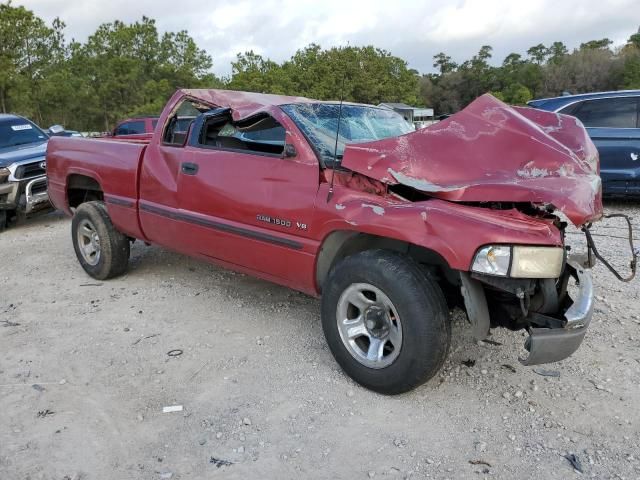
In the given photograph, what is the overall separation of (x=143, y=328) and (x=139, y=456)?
166 cm

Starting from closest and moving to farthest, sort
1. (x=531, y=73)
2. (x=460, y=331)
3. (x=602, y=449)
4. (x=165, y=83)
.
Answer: (x=602, y=449) < (x=460, y=331) < (x=165, y=83) < (x=531, y=73)

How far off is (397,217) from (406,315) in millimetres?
533

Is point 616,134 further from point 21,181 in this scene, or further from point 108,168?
point 21,181

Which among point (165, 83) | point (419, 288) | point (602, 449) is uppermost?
point (165, 83)

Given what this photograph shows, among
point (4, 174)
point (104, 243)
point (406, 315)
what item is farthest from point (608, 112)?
point (4, 174)

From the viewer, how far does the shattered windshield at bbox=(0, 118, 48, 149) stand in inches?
354

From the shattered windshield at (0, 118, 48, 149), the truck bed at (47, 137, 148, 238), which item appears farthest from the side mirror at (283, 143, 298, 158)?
the shattered windshield at (0, 118, 48, 149)

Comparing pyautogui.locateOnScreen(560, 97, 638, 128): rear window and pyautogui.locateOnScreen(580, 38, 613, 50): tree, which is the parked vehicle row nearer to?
pyautogui.locateOnScreen(560, 97, 638, 128): rear window

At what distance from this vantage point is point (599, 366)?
351 cm

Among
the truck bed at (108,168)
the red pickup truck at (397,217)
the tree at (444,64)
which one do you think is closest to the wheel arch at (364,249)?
the red pickup truck at (397,217)

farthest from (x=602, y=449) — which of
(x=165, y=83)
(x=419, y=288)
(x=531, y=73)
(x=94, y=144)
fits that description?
(x=531, y=73)

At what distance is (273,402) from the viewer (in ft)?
10.5

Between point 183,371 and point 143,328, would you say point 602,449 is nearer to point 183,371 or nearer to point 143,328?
point 183,371

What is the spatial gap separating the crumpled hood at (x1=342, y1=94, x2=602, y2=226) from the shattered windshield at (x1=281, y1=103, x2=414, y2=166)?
48 cm
